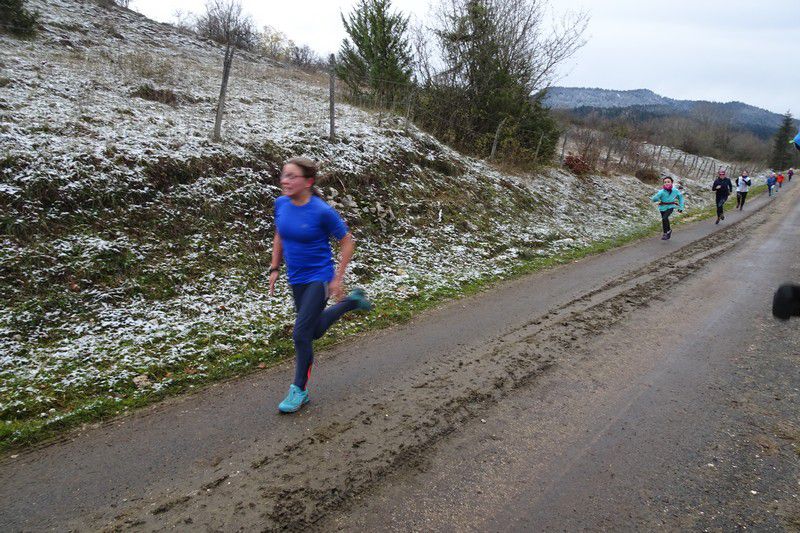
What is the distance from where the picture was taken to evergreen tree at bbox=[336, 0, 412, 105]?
17.8 metres

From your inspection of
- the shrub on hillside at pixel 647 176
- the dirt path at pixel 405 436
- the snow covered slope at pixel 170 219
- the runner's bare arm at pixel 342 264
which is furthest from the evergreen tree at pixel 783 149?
the runner's bare arm at pixel 342 264

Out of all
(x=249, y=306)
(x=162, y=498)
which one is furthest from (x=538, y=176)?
(x=162, y=498)

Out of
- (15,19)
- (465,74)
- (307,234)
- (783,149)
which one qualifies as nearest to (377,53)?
(465,74)

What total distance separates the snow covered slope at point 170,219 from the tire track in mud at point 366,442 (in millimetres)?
1623

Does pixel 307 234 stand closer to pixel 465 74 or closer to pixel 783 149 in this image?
pixel 465 74

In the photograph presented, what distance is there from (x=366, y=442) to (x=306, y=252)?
158 cm

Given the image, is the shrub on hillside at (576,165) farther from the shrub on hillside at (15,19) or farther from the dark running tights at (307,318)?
the shrub on hillside at (15,19)

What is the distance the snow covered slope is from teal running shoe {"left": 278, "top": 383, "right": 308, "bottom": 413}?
113 cm

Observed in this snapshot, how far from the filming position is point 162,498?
2.73 m

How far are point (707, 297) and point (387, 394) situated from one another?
5.68 meters

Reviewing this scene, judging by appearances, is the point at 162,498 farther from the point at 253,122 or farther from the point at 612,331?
the point at 253,122

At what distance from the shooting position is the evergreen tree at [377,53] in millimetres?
17828

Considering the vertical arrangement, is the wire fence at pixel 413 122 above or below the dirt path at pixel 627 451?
above

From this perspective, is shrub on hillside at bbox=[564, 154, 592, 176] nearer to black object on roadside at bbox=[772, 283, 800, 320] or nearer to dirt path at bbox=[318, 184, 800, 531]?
dirt path at bbox=[318, 184, 800, 531]
